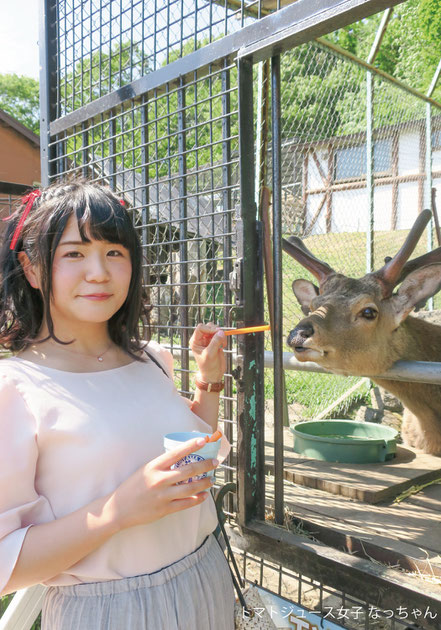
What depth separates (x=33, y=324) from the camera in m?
1.74

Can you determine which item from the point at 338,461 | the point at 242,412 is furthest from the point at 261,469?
the point at 338,461

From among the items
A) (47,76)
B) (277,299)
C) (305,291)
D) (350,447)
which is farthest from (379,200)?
(277,299)

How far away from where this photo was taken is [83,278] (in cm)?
163

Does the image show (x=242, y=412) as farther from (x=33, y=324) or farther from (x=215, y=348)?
(x=33, y=324)

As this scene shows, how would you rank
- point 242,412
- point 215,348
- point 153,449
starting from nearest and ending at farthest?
point 153,449 → point 215,348 → point 242,412

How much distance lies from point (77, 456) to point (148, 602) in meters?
0.44

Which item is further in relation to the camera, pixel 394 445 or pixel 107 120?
pixel 394 445

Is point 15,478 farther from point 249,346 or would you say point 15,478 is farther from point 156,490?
point 249,346

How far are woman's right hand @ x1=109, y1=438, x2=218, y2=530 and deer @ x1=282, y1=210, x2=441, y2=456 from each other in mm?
1847

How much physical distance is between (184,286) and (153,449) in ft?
4.30

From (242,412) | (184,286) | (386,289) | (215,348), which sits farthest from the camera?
(386,289)

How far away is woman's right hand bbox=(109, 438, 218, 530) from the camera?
131 centimetres

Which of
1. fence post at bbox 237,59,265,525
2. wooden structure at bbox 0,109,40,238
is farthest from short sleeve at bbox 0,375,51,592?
wooden structure at bbox 0,109,40,238

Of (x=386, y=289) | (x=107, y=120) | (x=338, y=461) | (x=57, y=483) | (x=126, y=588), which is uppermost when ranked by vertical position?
(x=107, y=120)
